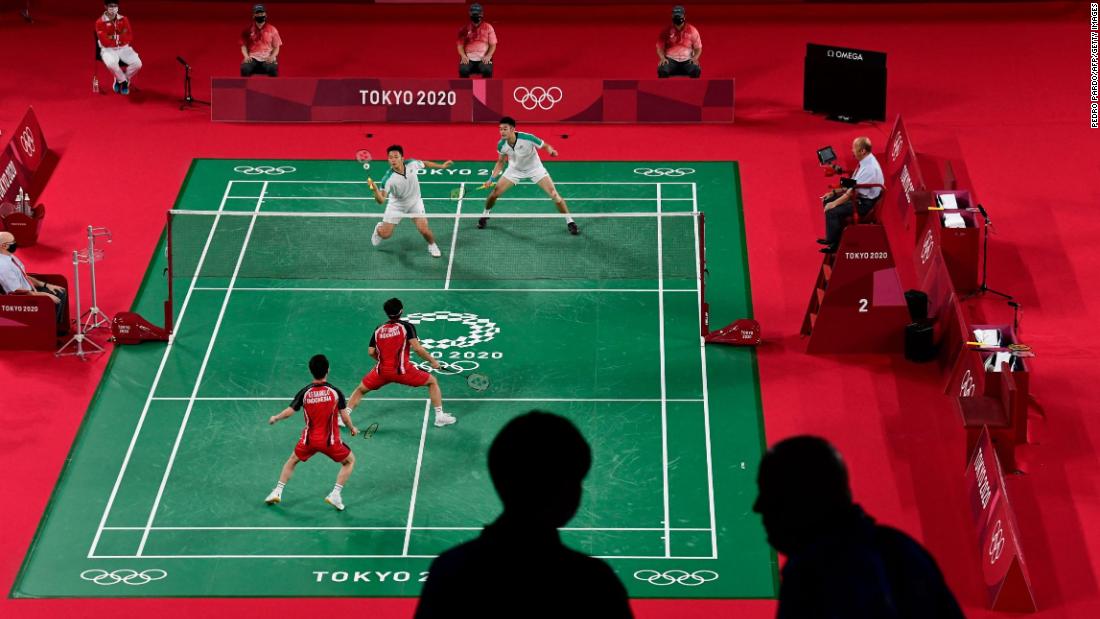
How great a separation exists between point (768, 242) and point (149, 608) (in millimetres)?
10304

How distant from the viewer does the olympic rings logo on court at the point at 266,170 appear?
79.9 feet

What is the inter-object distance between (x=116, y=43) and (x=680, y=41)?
9.19 meters

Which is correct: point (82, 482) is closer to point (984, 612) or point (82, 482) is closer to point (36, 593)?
point (36, 593)

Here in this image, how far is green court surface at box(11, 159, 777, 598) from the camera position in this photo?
16.3m

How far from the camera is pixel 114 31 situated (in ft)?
86.1

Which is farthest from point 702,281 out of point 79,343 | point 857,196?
point 79,343

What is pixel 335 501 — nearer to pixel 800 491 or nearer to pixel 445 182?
pixel 445 182

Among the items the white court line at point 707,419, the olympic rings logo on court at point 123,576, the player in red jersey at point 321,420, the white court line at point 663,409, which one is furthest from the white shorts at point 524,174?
the olympic rings logo on court at point 123,576

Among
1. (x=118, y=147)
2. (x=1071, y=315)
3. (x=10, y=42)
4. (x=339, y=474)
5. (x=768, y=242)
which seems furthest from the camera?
(x=10, y=42)

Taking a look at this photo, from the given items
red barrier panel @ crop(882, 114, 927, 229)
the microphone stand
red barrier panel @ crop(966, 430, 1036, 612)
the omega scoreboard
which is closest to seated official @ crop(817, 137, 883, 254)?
red barrier panel @ crop(882, 114, 927, 229)

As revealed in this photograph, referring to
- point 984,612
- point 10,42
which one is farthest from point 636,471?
point 10,42

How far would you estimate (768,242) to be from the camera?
22.2 metres

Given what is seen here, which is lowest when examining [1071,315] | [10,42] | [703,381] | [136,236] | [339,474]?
[339,474]

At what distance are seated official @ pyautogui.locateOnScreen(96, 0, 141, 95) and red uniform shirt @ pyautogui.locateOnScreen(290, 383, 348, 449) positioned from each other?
12.3m
